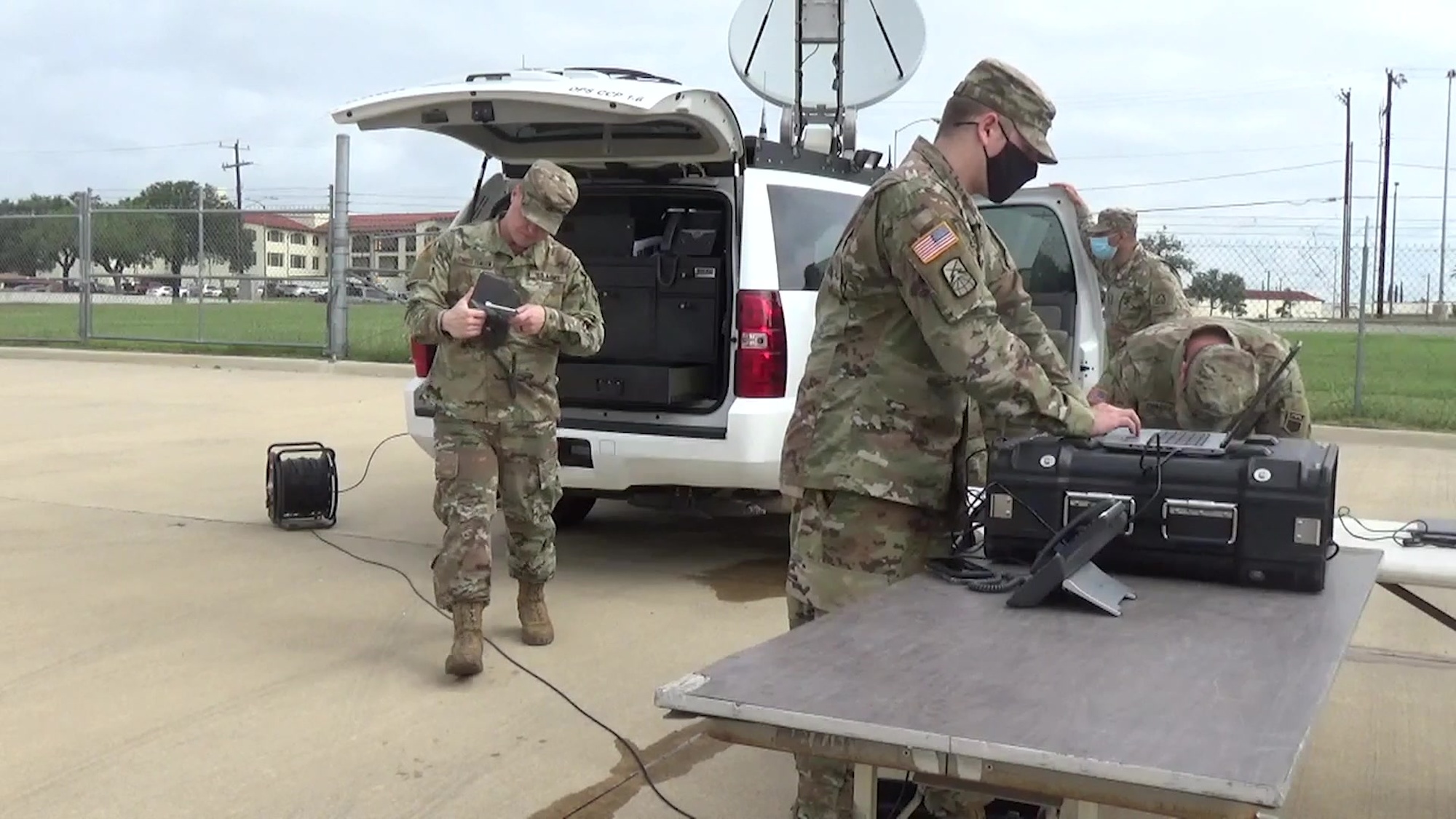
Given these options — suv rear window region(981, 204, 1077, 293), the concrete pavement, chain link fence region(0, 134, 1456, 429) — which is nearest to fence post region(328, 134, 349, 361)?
chain link fence region(0, 134, 1456, 429)

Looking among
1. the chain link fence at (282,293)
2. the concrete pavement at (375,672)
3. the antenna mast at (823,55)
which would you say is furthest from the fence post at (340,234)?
the antenna mast at (823,55)

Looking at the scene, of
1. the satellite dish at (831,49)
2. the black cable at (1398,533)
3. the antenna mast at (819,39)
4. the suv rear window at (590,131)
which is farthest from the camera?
the satellite dish at (831,49)

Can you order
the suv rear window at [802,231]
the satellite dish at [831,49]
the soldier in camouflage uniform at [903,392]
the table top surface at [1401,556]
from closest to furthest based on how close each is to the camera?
the soldier in camouflage uniform at [903,392], the table top surface at [1401,556], the suv rear window at [802,231], the satellite dish at [831,49]

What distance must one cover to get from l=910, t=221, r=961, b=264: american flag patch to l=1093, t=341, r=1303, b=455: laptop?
541 mm

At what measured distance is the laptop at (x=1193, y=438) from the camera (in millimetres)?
2650

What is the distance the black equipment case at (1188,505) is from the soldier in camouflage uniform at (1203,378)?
769 millimetres

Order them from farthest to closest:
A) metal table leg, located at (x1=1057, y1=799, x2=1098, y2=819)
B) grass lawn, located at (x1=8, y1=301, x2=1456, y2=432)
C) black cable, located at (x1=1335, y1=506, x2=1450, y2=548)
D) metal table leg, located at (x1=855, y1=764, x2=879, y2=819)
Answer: grass lawn, located at (x1=8, y1=301, x2=1456, y2=432), black cable, located at (x1=1335, y1=506, x2=1450, y2=548), metal table leg, located at (x1=855, y1=764, x2=879, y2=819), metal table leg, located at (x1=1057, y1=799, x2=1098, y2=819)

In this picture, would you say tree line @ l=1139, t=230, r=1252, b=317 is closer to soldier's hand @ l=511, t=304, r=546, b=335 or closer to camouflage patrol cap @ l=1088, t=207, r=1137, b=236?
camouflage patrol cap @ l=1088, t=207, r=1137, b=236

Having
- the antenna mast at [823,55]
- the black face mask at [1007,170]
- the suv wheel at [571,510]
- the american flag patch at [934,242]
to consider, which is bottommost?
the suv wheel at [571,510]

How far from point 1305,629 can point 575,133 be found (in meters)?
3.96

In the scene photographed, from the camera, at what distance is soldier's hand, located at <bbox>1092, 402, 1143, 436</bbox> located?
9.09 feet

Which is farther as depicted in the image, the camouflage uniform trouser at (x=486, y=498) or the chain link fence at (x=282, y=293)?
the chain link fence at (x=282, y=293)

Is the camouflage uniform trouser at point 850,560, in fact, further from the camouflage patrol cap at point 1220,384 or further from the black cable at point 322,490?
the black cable at point 322,490

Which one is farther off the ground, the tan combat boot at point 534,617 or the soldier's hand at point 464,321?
the soldier's hand at point 464,321
